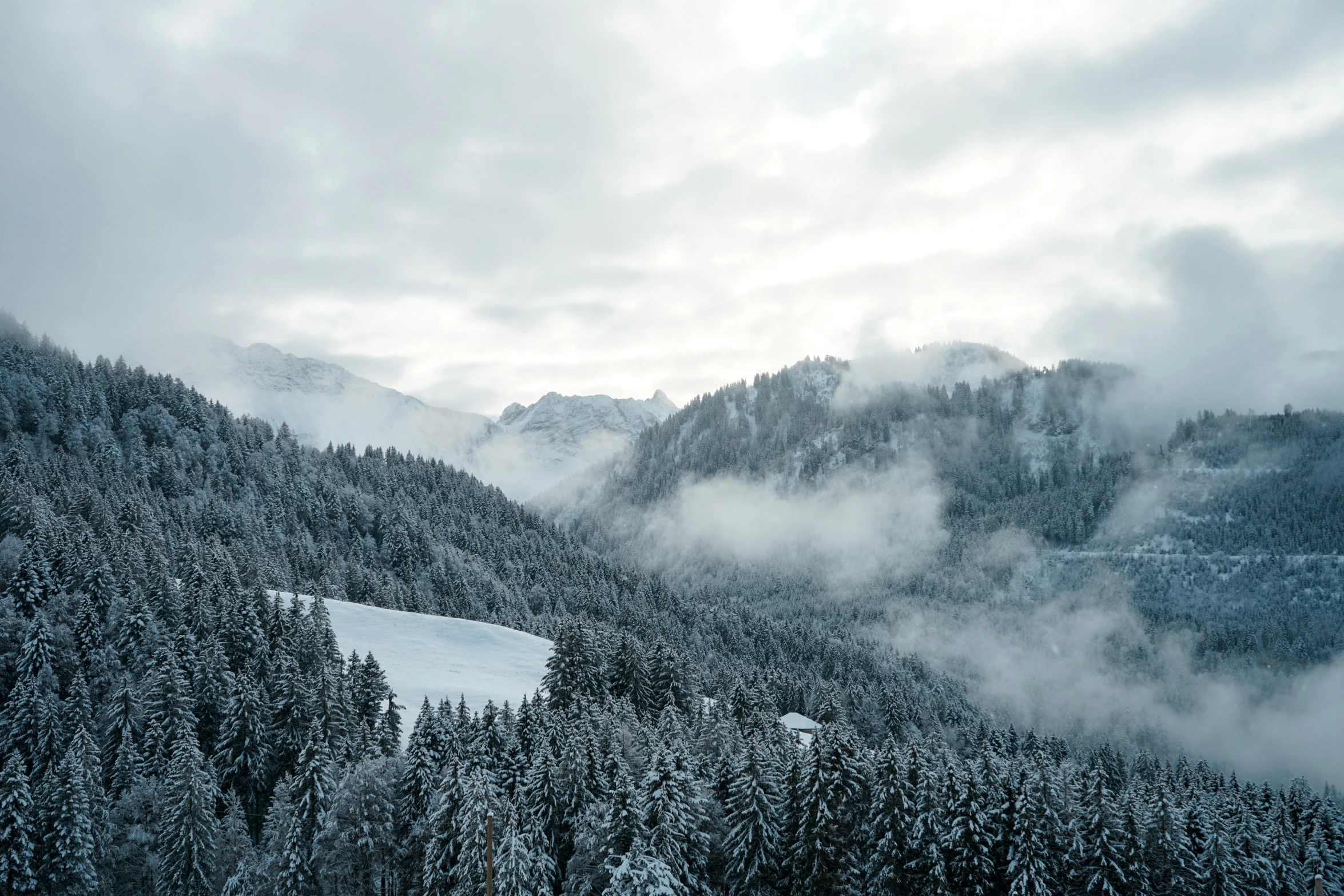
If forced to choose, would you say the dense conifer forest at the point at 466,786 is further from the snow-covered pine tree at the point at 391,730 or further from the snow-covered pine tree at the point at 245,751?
the snow-covered pine tree at the point at 391,730

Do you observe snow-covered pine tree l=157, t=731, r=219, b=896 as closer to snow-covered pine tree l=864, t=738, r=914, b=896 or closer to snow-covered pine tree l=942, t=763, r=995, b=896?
snow-covered pine tree l=864, t=738, r=914, b=896

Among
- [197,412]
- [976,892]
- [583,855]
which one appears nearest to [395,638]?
[583,855]

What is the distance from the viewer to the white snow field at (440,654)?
7881cm

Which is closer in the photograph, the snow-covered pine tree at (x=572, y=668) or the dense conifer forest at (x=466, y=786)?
the dense conifer forest at (x=466, y=786)

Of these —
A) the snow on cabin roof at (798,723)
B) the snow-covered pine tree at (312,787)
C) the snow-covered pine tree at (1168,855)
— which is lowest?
the snow on cabin roof at (798,723)

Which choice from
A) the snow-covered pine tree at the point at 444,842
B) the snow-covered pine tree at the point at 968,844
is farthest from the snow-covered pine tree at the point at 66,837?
the snow-covered pine tree at the point at 968,844

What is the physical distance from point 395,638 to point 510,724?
4287 centimetres

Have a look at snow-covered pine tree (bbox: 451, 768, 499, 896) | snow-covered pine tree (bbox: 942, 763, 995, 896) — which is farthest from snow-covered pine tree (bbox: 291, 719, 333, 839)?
snow-covered pine tree (bbox: 942, 763, 995, 896)

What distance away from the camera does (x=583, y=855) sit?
43406 millimetres

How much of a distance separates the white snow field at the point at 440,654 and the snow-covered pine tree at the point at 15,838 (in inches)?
1018

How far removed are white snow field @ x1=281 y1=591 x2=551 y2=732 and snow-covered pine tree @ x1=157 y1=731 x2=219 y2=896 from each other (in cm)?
2077

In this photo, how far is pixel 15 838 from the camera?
46.0 m

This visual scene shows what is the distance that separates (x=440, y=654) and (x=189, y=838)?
46.0 meters

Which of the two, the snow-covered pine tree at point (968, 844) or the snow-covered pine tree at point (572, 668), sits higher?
the snow-covered pine tree at point (572, 668)
